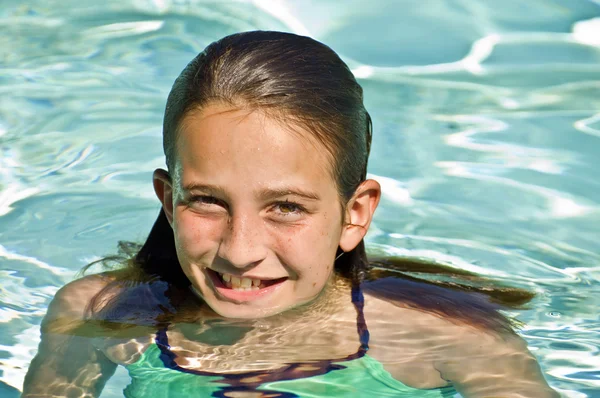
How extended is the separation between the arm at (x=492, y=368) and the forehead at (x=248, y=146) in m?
0.83

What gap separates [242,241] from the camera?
288cm

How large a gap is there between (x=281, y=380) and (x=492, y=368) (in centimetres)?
70

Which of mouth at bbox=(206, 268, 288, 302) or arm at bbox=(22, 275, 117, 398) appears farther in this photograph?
arm at bbox=(22, 275, 117, 398)

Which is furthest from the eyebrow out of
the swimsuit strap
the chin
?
the swimsuit strap

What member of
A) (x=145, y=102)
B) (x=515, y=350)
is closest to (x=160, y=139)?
(x=145, y=102)

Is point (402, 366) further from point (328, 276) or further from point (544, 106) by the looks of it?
point (544, 106)

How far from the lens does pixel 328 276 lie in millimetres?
3197

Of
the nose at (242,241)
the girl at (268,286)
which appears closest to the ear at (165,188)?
the girl at (268,286)

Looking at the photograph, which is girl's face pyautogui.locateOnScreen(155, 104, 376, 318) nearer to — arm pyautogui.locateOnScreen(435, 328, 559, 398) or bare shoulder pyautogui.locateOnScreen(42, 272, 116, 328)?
arm pyautogui.locateOnScreen(435, 328, 559, 398)

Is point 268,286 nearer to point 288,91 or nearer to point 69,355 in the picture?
point 288,91

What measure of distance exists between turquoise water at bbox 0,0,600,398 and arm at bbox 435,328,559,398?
0.28 metres

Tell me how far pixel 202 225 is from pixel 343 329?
734 mm

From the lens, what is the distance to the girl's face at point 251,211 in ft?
9.37

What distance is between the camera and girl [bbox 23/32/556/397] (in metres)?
2.90
